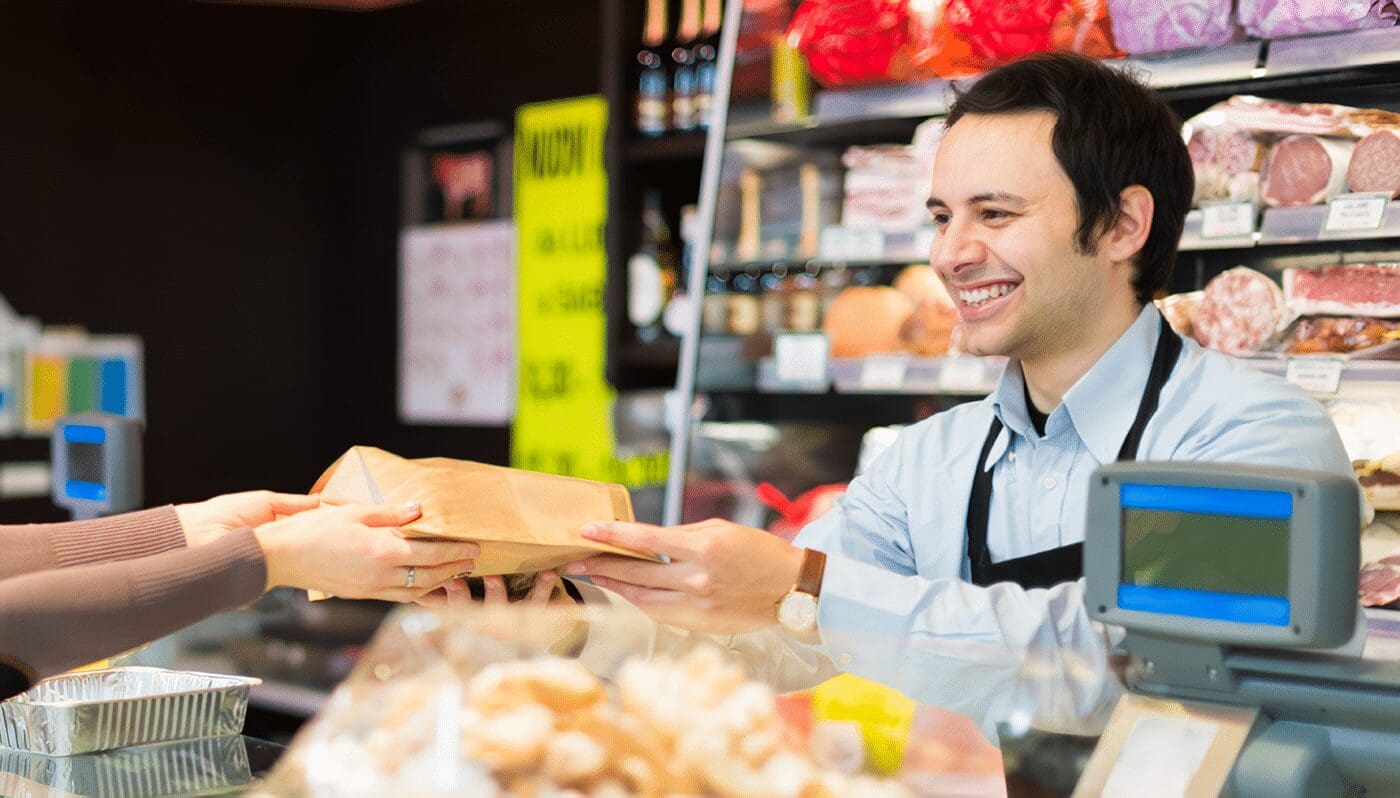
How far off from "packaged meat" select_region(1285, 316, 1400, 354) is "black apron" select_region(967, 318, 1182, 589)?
2.53ft

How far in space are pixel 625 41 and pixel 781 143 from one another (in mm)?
823

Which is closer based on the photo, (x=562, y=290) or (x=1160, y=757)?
(x=1160, y=757)

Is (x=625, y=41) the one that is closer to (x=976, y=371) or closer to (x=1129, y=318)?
(x=976, y=371)

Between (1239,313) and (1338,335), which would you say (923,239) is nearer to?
(1239,313)

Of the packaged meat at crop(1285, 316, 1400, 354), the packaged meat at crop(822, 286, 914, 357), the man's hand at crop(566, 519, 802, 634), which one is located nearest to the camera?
the man's hand at crop(566, 519, 802, 634)

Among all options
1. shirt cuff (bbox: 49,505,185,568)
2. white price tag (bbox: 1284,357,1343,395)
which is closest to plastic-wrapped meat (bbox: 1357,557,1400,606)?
white price tag (bbox: 1284,357,1343,395)

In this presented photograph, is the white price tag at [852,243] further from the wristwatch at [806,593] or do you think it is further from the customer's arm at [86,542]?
the customer's arm at [86,542]

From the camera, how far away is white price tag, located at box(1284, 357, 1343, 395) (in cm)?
253

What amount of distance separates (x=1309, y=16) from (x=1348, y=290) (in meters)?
0.53

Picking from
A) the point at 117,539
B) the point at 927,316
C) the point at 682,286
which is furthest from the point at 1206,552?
the point at 682,286

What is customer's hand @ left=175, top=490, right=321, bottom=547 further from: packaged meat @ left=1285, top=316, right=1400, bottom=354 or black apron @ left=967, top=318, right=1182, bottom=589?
packaged meat @ left=1285, top=316, right=1400, bottom=354

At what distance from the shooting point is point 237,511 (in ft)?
6.14

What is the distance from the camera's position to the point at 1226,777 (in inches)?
42.9

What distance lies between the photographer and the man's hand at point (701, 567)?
1.58 metres
